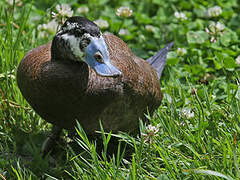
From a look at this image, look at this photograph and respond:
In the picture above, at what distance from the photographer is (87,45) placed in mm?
2014

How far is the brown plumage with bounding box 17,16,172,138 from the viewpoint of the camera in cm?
213

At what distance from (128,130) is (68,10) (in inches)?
31.6

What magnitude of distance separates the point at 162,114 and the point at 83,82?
504 mm

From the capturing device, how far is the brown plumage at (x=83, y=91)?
6.99ft

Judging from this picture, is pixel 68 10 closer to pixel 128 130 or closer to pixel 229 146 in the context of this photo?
pixel 128 130

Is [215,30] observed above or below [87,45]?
below

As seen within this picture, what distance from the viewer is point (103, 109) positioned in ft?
7.33

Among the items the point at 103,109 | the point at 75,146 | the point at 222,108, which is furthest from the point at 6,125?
the point at 222,108

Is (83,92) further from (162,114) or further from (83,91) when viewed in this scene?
(162,114)

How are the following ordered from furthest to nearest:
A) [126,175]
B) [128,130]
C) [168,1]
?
1. [168,1]
2. [128,130]
3. [126,175]

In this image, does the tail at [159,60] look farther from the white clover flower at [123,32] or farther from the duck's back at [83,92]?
the duck's back at [83,92]

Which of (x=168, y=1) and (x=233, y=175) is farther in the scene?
(x=168, y=1)

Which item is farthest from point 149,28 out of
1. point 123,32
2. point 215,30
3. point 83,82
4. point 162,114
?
point 83,82

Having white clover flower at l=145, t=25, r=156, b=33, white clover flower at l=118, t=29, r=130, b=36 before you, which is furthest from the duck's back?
white clover flower at l=145, t=25, r=156, b=33
